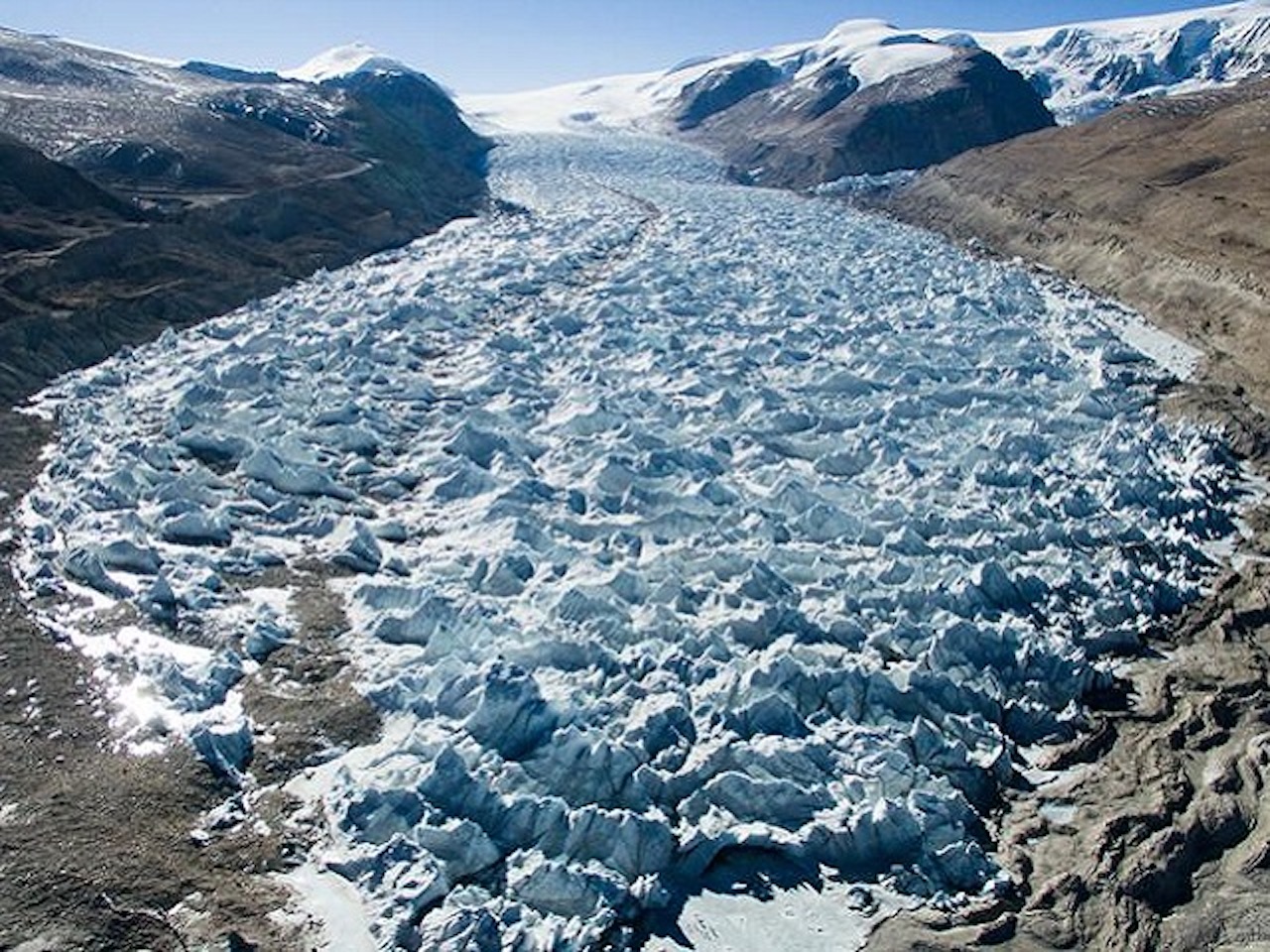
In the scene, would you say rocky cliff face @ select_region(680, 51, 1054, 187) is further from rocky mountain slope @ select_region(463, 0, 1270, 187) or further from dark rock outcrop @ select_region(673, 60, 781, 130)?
dark rock outcrop @ select_region(673, 60, 781, 130)

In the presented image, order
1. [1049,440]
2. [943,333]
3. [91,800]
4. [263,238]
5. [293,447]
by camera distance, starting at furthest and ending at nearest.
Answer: [263,238] → [943,333] → [1049,440] → [293,447] → [91,800]

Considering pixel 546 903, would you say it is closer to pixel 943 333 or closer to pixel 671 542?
pixel 671 542

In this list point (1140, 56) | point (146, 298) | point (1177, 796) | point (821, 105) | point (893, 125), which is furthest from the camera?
point (1140, 56)

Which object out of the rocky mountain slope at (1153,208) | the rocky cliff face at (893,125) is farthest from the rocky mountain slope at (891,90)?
the rocky mountain slope at (1153,208)

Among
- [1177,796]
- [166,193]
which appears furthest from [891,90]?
[1177,796]

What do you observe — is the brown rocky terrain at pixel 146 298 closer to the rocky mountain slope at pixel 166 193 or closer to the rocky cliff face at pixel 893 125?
the rocky mountain slope at pixel 166 193

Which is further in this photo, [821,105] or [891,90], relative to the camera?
[821,105]

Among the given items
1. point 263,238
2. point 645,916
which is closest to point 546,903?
point 645,916

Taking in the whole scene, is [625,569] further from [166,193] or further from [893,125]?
[893,125]
